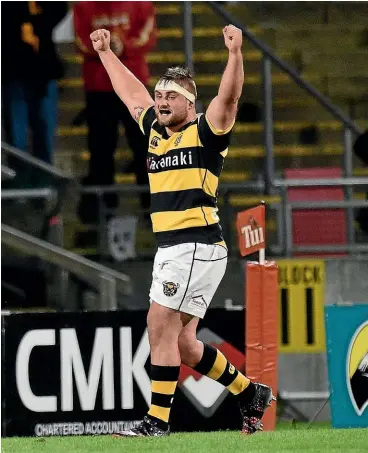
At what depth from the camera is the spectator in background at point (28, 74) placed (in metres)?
13.4

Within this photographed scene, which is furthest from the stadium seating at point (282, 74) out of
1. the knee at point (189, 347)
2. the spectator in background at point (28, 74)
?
the knee at point (189, 347)

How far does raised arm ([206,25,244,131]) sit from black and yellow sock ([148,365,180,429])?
1.41m

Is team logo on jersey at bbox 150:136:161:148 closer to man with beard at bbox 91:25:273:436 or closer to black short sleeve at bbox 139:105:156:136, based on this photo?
man with beard at bbox 91:25:273:436

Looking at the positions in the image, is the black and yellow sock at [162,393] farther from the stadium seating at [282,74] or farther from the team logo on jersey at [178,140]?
the stadium seating at [282,74]

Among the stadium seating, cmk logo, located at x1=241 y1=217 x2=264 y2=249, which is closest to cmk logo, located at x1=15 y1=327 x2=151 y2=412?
cmk logo, located at x1=241 y1=217 x2=264 y2=249

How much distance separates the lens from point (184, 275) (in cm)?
809

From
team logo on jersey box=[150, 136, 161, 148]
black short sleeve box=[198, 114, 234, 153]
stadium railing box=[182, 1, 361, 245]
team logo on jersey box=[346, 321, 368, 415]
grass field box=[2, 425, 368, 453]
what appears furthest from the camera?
stadium railing box=[182, 1, 361, 245]

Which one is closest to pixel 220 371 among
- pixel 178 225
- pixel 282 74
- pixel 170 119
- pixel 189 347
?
pixel 189 347

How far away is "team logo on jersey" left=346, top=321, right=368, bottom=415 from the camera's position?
996 cm

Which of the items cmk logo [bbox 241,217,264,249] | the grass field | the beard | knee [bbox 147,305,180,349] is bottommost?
the grass field

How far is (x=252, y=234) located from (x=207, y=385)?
1364 mm

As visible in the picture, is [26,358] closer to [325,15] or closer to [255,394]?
[255,394]

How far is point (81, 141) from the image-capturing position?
1551 cm

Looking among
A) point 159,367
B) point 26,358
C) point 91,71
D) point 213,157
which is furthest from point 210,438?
point 91,71
